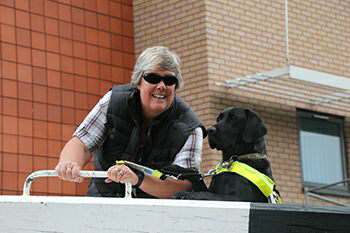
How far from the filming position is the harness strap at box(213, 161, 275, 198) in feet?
14.2

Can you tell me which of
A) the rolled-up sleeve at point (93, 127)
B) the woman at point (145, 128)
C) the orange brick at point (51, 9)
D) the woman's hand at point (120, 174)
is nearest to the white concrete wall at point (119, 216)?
the woman's hand at point (120, 174)

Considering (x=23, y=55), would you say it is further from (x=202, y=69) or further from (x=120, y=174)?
(x=120, y=174)

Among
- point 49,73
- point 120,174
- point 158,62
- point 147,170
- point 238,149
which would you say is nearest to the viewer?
point 120,174

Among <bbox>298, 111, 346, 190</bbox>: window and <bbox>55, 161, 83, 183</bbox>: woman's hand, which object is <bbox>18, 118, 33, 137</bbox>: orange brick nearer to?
<bbox>298, 111, 346, 190</bbox>: window

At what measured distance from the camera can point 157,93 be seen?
4.30m

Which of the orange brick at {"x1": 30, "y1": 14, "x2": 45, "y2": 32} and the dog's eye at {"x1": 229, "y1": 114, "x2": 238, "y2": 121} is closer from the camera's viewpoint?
the dog's eye at {"x1": 229, "y1": 114, "x2": 238, "y2": 121}

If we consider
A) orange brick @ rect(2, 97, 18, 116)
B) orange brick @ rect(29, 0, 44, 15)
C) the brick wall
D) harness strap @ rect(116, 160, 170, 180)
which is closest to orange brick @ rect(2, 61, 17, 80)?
the brick wall

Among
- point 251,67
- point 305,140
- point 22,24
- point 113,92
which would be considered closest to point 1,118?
point 22,24

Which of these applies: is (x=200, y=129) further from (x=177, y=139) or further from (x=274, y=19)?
(x=274, y=19)

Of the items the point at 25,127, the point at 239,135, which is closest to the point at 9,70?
the point at 25,127

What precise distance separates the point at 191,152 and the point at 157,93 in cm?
36

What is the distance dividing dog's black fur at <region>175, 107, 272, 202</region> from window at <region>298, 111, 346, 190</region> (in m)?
6.83

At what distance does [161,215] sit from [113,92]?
164 cm

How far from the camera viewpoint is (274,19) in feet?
37.4
